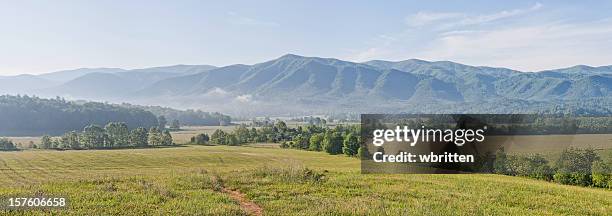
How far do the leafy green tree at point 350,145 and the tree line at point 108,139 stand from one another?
182 ft

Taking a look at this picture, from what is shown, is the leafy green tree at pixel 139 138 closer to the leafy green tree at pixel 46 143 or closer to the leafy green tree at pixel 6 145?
the leafy green tree at pixel 46 143

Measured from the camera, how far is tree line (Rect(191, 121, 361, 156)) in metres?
103

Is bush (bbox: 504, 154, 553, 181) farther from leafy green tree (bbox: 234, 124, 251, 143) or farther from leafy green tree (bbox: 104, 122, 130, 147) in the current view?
leafy green tree (bbox: 104, 122, 130, 147)

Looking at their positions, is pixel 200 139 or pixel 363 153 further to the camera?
pixel 200 139

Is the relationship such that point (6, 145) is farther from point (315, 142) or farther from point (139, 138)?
point (315, 142)

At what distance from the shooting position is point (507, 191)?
27.0 metres

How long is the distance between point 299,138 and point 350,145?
27.5 metres

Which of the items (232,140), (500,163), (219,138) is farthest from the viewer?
(219,138)

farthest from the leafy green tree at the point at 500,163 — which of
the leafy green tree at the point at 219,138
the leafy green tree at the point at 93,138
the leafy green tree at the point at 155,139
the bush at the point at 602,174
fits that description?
the leafy green tree at the point at 93,138

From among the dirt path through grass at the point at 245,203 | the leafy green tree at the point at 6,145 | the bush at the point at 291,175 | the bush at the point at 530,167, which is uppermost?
the bush at the point at 291,175

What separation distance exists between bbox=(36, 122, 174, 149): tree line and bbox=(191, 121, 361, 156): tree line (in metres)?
11.1

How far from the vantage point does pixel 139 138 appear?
127750 mm

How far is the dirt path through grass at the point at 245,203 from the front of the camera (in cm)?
1917

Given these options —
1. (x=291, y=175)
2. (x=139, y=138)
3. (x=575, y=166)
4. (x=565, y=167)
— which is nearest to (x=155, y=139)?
(x=139, y=138)
